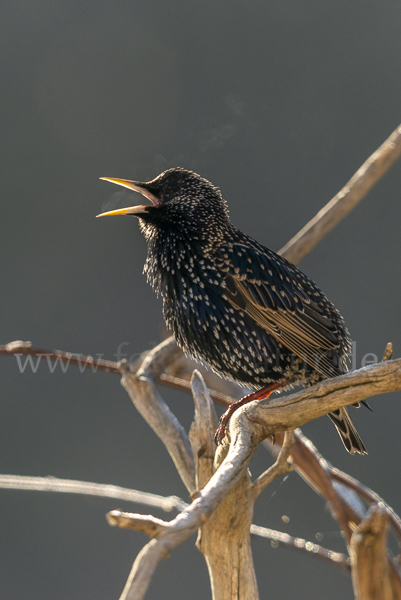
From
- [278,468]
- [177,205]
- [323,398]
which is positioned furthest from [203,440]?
[177,205]

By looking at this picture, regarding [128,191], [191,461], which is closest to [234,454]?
[191,461]

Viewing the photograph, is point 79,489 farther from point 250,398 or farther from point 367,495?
point 367,495

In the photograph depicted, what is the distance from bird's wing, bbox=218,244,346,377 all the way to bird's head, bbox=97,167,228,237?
193 millimetres

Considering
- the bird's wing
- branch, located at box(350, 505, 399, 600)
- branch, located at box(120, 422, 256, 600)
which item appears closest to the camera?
branch, located at box(120, 422, 256, 600)

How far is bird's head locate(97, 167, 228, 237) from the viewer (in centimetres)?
230

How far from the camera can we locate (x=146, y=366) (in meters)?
2.27

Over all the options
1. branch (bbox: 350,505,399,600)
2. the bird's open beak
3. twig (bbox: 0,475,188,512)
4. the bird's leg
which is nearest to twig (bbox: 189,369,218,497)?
twig (bbox: 0,475,188,512)

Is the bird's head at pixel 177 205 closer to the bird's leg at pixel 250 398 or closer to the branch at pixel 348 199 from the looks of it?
the branch at pixel 348 199

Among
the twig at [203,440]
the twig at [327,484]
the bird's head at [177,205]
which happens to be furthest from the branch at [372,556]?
the bird's head at [177,205]

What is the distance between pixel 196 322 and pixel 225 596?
0.92 m

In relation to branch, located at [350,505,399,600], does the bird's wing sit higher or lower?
higher

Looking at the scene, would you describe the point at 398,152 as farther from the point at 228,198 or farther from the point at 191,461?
the point at 191,461

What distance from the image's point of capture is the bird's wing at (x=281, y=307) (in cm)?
208

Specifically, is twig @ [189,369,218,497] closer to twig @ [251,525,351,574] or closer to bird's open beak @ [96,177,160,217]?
twig @ [251,525,351,574]
